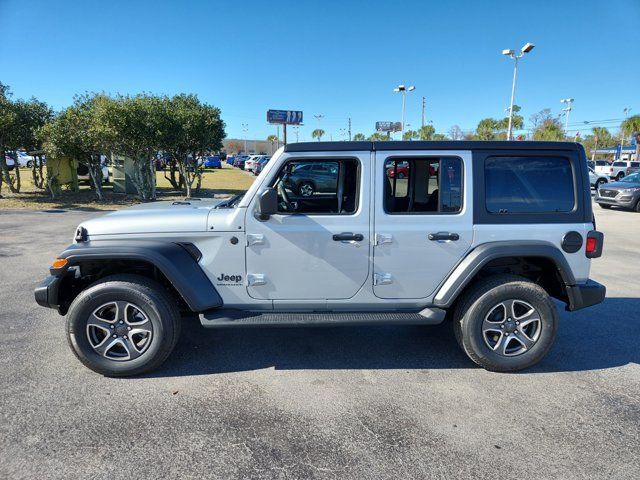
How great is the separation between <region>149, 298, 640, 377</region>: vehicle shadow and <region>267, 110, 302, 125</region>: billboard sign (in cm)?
4710

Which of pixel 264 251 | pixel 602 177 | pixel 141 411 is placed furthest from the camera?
pixel 602 177

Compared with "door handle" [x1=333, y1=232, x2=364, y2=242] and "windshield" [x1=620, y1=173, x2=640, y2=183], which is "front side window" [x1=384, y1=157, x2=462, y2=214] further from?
"windshield" [x1=620, y1=173, x2=640, y2=183]

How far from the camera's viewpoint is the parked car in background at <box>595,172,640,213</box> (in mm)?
15375

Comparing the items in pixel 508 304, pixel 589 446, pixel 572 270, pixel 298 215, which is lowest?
pixel 589 446

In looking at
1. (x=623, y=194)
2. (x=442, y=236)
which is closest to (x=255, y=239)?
(x=442, y=236)

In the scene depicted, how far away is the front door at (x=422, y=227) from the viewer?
3.44 meters

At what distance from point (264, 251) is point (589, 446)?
2605 mm

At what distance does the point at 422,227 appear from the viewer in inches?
136

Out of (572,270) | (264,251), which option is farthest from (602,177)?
(264,251)

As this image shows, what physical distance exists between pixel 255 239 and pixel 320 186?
2.97 feet

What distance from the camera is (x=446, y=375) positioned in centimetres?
354

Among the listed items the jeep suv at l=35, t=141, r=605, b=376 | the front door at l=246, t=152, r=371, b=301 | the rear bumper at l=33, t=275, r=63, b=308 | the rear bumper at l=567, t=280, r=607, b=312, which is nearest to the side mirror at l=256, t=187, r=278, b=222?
the jeep suv at l=35, t=141, r=605, b=376

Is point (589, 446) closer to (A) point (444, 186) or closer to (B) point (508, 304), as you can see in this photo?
(B) point (508, 304)

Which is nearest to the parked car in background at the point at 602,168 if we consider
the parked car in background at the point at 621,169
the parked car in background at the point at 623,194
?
the parked car in background at the point at 621,169
